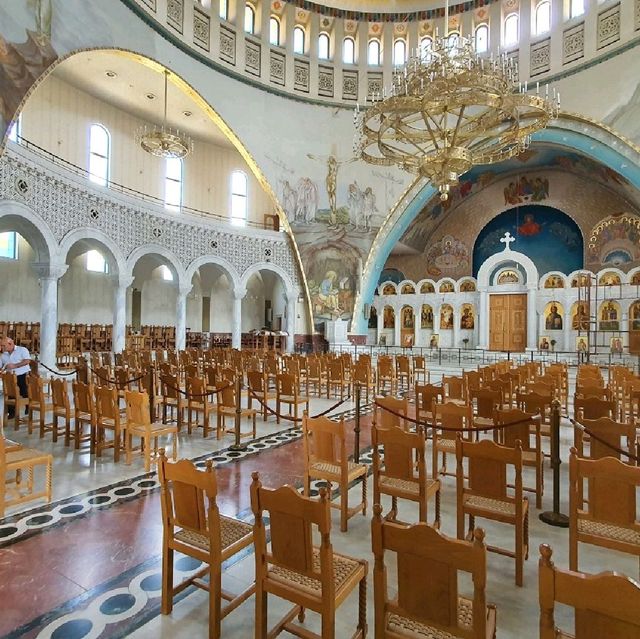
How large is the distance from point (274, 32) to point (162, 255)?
12.1 m

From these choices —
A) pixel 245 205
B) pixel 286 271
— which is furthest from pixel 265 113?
pixel 286 271

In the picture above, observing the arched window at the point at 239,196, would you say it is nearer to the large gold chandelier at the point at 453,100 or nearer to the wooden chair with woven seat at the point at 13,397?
the large gold chandelier at the point at 453,100

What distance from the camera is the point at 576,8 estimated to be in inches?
722

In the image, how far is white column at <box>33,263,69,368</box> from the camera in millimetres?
13516

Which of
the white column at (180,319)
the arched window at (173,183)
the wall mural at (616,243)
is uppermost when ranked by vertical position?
the arched window at (173,183)

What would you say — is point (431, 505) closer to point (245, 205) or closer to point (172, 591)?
point (172, 591)

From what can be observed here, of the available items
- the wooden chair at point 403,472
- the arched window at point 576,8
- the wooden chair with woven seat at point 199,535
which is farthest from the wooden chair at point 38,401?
the arched window at point 576,8

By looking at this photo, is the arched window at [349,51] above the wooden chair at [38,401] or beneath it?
above

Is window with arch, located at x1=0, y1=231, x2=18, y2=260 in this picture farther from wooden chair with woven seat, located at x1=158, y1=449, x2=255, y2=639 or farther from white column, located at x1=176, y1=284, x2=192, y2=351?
wooden chair with woven seat, located at x1=158, y1=449, x2=255, y2=639

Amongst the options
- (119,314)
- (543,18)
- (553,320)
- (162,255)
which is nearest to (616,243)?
(553,320)

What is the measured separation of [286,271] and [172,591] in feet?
67.3

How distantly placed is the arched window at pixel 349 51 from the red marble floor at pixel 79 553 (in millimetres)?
22832

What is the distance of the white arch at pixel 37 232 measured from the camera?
12305mm

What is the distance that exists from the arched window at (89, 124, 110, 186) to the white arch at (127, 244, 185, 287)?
4.18m
